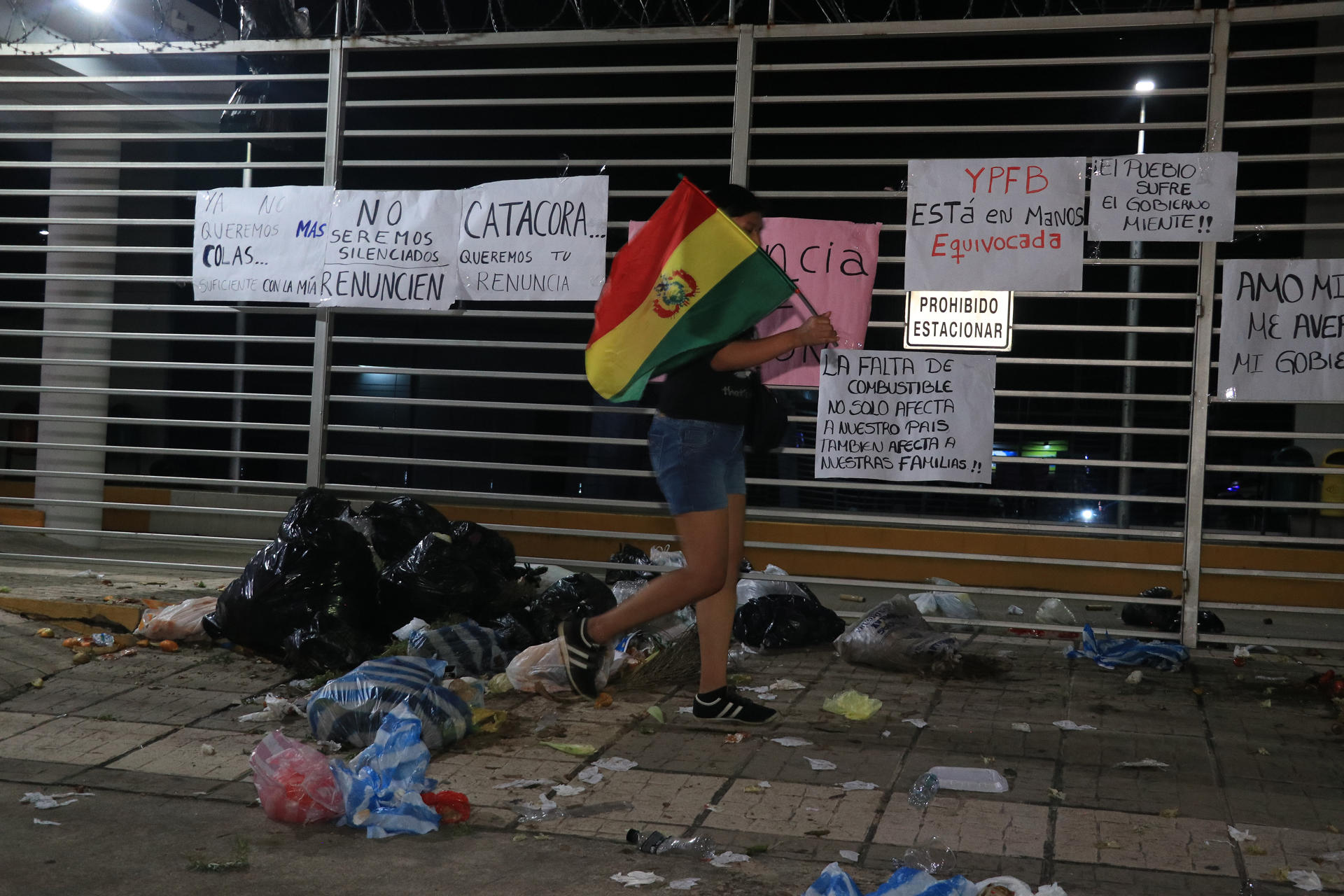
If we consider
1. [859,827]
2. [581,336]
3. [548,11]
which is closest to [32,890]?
[859,827]

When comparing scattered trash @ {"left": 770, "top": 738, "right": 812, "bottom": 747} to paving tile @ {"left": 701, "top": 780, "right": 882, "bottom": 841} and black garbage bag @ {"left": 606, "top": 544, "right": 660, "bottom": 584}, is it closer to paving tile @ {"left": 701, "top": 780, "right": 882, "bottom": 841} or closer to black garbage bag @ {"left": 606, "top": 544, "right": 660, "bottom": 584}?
paving tile @ {"left": 701, "top": 780, "right": 882, "bottom": 841}

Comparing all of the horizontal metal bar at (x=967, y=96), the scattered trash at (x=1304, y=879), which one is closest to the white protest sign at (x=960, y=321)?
the horizontal metal bar at (x=967, y=96)

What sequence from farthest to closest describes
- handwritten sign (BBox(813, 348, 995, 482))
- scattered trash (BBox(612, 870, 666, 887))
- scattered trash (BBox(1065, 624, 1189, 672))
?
handwritten sign (BBox(813, 348, 995, 482)), scattered trash (BBox(1065, 624, 1189, 672)), scattered trash (BBox(612, 870, 666, 887))

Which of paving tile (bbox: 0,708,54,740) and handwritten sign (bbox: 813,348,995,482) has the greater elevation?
handwritten sign (bbox: 813,348,995,482)

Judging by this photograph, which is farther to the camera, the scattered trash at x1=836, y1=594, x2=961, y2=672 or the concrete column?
the concrete column

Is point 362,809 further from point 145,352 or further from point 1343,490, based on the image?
point 145,352

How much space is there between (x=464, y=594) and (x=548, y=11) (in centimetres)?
574

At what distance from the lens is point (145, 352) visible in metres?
19.0

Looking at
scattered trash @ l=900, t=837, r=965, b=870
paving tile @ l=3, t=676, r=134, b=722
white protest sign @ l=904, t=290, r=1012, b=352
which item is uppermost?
white protest sign @ l=904, t=290, r=1012, b=352

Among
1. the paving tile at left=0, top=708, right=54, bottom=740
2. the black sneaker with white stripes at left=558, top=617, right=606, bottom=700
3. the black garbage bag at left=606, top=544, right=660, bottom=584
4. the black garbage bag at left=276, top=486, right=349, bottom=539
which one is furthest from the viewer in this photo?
the black garbage bag at left=606, top=544, right=660, bottom=584

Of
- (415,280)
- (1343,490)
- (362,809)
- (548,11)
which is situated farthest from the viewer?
(548,11)

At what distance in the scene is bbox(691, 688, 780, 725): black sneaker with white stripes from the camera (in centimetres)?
435

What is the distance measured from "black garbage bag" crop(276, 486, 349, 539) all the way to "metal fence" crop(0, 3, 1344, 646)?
2.66 ft

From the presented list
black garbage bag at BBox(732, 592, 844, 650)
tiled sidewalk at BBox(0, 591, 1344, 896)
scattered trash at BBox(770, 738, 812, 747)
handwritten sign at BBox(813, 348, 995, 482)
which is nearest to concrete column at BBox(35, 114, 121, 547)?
tiled sidewalk at BBox(0, 591, 1344, 896)
